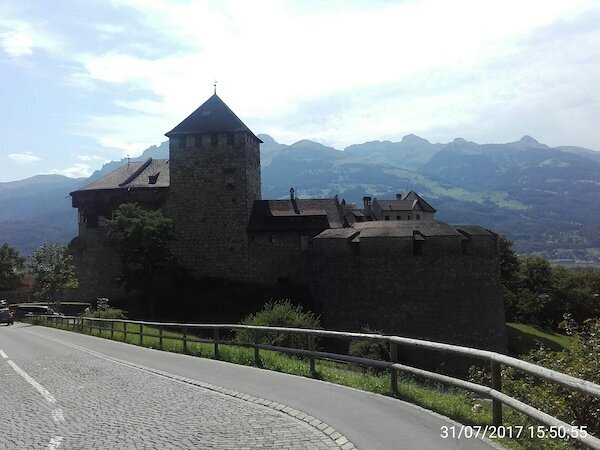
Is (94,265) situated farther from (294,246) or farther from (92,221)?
(294,246)

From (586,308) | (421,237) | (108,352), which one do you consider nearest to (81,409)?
(108,352)

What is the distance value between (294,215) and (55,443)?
43.7 m

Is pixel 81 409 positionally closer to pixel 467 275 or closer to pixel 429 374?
pixel 429 374

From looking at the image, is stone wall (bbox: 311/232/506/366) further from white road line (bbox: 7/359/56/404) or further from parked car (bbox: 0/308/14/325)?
white road line (bbox: 7/359/56/404)

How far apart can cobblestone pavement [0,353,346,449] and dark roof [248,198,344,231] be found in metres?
38.0

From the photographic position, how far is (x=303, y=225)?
164 ft

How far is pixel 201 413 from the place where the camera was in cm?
855

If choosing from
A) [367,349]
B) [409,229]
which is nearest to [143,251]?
[409,229]

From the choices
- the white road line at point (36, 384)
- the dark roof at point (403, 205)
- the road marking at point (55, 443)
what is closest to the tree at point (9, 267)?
the dark roof at point (403, 205)

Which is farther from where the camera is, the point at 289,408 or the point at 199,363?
the point at 199,363

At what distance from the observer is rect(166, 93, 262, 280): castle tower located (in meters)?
50.9

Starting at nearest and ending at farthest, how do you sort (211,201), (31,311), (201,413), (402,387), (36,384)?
(201,413), (402,387), (36,384), (31,311), (211,201)

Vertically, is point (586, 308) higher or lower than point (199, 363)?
lower

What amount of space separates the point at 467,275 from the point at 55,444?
114 feet
